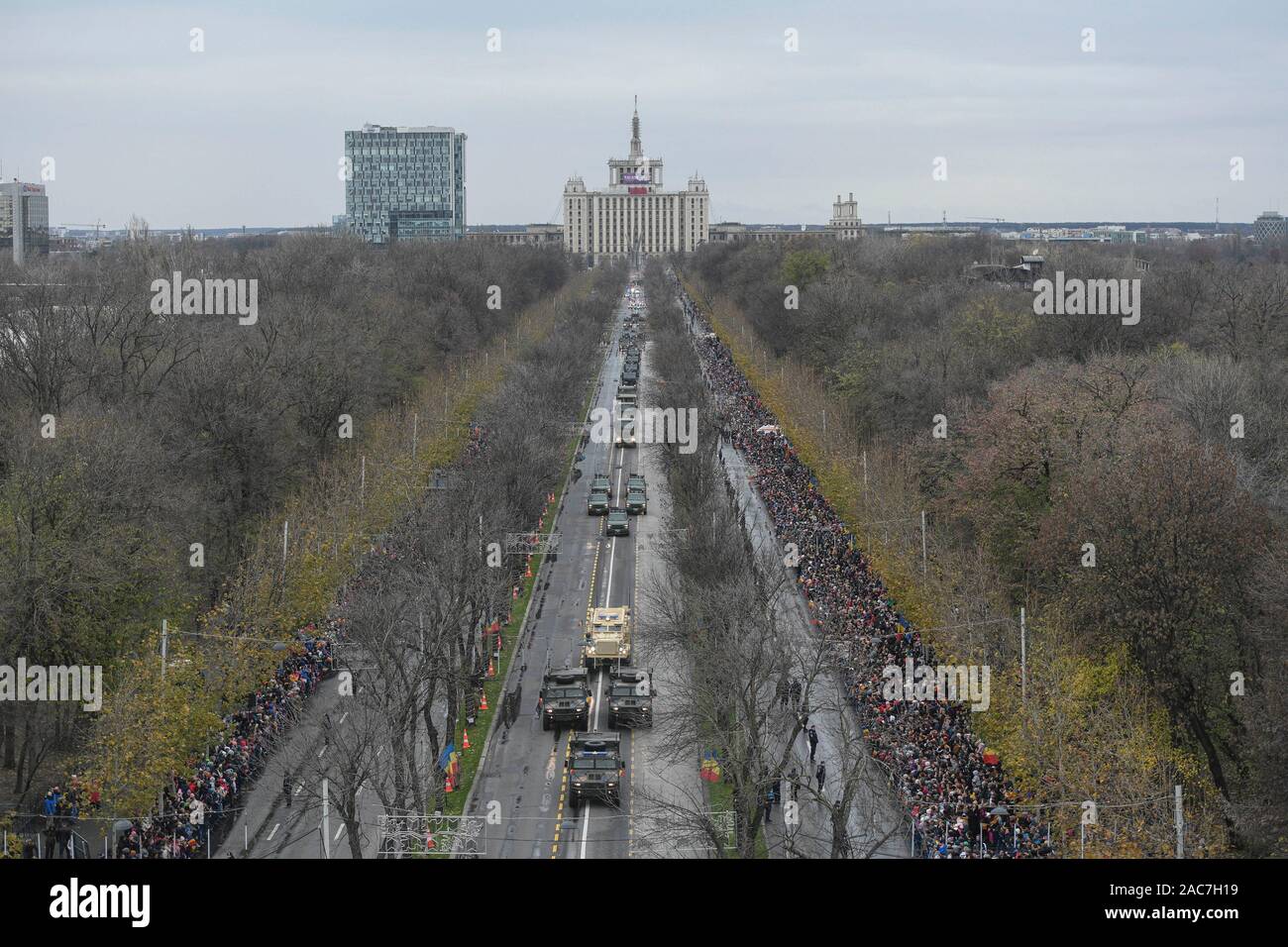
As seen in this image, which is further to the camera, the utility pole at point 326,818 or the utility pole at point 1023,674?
the utility pole at point 1023,674

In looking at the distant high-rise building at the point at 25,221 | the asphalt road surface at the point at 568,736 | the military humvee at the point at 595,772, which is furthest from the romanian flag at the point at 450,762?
the distant high-rise building at the point at 25,221

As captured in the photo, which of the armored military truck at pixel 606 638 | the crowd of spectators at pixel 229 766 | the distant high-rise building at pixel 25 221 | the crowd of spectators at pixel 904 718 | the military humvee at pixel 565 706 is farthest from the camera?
the distant high-rise building at pixel 25 221

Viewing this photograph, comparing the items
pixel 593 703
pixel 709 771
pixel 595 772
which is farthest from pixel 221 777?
pixel 593 703

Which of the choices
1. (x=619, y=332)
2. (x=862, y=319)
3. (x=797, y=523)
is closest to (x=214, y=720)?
(x=797, y=523)

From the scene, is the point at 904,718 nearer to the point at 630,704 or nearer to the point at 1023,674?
the point at 1023,674

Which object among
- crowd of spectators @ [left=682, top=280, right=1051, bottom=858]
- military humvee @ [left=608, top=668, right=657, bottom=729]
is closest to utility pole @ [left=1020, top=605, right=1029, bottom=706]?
crowd of spectators @ [left=682, top=280, right=1051, bottom=858]

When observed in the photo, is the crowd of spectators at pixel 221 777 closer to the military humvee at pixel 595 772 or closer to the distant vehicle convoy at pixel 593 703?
the distant vehicle convoy at pixel 593 703
